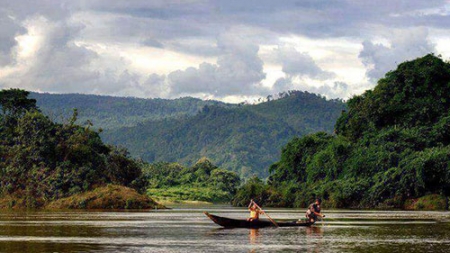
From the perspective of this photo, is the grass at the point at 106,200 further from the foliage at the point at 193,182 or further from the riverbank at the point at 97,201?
the foliage at the point at 193,182

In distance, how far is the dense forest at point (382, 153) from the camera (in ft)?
274

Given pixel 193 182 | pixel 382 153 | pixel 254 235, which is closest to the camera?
pixel 254 235

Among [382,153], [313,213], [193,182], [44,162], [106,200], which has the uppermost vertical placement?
[382,153]

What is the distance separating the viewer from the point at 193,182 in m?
164

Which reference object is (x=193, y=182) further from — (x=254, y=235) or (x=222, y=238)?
(x=222, y=238)

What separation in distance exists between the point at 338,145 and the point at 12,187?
42596 millimetres

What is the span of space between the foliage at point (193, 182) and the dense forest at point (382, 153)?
1264 inches

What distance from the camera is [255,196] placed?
109 meters

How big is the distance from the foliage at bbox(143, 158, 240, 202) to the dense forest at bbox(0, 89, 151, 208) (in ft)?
170

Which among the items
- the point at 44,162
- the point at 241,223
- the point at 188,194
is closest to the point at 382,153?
the point at 44,162

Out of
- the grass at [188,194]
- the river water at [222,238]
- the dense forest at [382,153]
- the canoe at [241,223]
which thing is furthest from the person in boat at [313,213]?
the grass at [188,194]

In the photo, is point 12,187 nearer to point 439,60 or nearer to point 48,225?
point 48,225

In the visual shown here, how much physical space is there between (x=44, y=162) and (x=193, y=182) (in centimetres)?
7816

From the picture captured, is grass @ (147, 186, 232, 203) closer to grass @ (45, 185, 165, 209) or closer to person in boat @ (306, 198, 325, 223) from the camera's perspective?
grass @ (45, 185, 165, 209)
